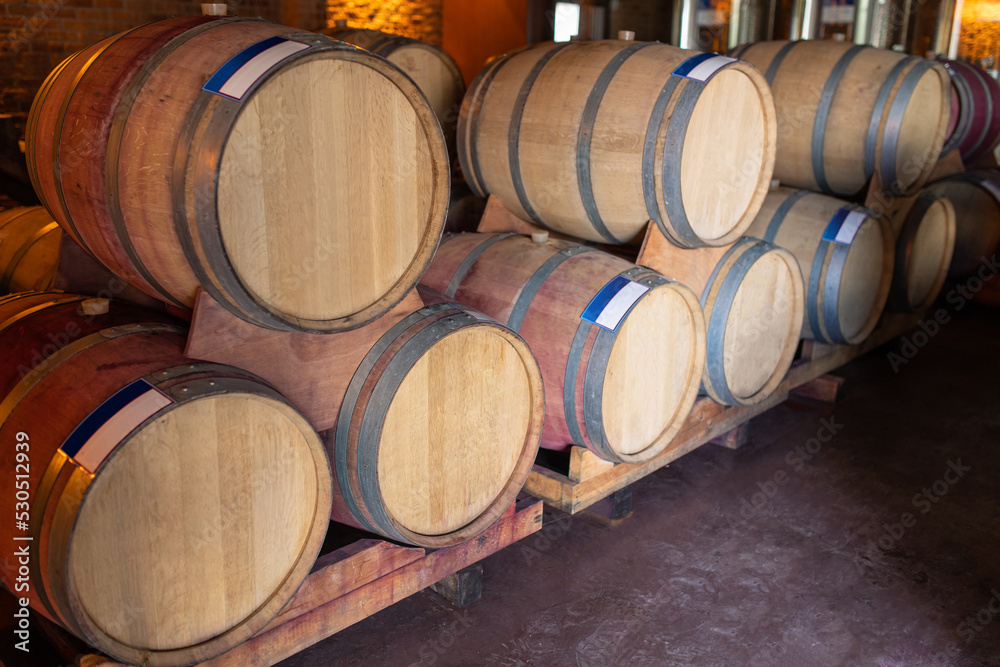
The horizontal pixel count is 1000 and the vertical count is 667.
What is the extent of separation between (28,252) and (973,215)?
589cm

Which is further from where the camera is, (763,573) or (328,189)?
(763,573)

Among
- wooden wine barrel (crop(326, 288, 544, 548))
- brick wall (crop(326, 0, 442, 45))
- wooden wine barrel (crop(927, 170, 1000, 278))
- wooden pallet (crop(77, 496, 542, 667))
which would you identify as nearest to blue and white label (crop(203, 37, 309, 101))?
wooden wine barrel (crop(326, 288, 544, 548))

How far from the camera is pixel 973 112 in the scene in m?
6.91

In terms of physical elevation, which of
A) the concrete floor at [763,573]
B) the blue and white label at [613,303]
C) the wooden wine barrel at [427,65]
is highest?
the wooden wine barrel at [427,65]

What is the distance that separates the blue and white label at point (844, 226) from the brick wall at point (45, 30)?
4.02m

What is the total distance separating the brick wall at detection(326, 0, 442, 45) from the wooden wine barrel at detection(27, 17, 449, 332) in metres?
6.00

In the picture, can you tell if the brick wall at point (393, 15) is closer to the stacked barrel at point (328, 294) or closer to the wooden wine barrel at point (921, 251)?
the stacked barrel at point (328, 294)

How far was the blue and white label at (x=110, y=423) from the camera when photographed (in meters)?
1.72

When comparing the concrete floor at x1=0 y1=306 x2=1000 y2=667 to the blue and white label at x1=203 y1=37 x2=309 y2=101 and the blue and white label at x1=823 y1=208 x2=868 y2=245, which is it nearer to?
the blue and white label at x1=823 y1=208 x2=868 y2=245

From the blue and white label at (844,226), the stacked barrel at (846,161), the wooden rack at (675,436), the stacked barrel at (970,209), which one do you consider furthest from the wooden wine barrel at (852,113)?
the stacked barrel at (970,209)

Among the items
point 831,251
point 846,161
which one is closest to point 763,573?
point 831,251

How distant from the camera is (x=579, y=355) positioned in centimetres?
281

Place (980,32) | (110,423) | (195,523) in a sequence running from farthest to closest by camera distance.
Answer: (980,32) < (195,523) < (110,423)

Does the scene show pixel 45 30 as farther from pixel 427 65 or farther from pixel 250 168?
pixel 250 168
